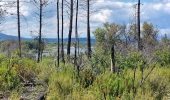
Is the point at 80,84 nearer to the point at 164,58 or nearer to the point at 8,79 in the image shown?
the point at 8,79

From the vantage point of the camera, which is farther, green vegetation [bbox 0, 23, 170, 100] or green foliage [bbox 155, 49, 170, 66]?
green foliage [bbox 155, 49, 170, 66]

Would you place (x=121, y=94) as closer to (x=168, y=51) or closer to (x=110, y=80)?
(x=110, y=80)

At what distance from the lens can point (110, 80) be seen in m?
12.1

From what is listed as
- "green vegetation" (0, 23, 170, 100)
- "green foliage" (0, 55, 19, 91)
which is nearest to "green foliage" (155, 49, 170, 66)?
"green vegetation" (0, 23, 170, 100)

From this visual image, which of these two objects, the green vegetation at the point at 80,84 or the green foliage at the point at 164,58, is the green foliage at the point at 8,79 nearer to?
the green vegetation at the point at 80,84

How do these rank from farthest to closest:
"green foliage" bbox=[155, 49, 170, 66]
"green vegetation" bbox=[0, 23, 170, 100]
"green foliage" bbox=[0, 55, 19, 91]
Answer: "green foliage" bbox=[155, 49, 170, 66]
"green foliage" bbox=[0, 55, 19, 91]
"green vegetation" bbox=[0, 23, 170, 100]

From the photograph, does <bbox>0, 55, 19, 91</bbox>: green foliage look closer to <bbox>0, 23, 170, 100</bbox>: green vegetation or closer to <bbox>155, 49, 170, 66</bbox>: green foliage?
<bbox>0, 23, 170, 100</bbox>: green vegetation

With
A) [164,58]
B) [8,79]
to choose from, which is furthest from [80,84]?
[164,58]

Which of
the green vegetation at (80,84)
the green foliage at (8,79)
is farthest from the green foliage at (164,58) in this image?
the green foliage at (8,79)

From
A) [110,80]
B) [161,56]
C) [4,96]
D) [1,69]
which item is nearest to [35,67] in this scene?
[1,69]

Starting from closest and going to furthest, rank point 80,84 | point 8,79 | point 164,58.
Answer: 1. point 80,84
2. point 8,79
3. point 164,58

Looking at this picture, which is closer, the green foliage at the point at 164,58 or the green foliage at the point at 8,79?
the green foliage at the point at 8,79

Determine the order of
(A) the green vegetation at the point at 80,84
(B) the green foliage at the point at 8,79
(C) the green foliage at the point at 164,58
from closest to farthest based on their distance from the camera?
1. (A) the green vegetation at the point at 80,84
2. (B) the green foliage at the point at 8,79
3. (C) the green foliage at the point at 164,58

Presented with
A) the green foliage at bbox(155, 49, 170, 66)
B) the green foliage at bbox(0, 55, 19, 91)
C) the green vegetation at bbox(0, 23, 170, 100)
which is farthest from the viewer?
the green foliage at bbox(155, 49, 170, 66)
